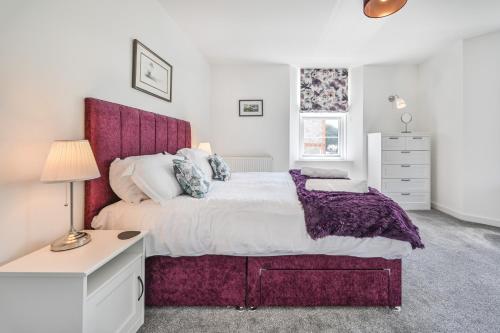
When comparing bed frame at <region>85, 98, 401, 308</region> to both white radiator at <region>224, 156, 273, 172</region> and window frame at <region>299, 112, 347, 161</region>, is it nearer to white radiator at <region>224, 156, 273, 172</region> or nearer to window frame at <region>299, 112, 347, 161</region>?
white radiator at <region>224, 156, 273, 172</region>

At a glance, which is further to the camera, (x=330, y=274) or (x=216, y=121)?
(x=216, y=121)

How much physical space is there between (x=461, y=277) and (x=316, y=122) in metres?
3.20

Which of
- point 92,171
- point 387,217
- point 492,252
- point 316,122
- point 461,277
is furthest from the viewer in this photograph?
point 316,122

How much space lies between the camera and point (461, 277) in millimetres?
1901

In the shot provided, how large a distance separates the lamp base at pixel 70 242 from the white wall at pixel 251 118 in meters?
3.20

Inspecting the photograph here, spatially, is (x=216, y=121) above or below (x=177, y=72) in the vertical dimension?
below

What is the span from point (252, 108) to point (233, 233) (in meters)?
3.23

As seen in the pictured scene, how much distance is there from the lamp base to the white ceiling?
2.36m

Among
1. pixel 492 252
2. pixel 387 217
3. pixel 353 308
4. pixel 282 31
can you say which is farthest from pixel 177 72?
pixel 492 252

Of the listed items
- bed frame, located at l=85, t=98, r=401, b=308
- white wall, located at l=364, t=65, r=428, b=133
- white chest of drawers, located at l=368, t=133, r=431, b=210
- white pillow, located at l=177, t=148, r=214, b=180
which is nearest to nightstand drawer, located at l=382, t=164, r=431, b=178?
white chest of drawers, located at l=368, t=133, r=431, b=210

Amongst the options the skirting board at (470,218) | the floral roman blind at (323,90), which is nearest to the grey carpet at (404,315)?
the skirting board at (470,218)

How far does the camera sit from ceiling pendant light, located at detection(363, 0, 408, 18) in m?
1.62

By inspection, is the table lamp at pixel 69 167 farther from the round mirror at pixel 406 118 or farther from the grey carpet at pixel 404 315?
the round mirror at pixel 406 118

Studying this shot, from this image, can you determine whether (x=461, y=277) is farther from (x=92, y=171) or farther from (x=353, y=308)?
(x=92, y=171)
